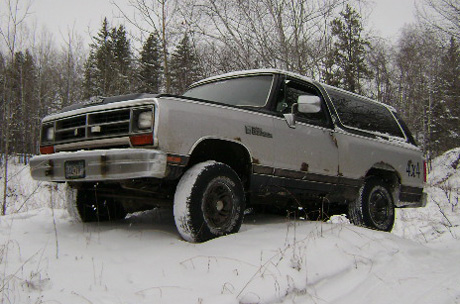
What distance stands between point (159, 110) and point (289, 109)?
72.3 inches

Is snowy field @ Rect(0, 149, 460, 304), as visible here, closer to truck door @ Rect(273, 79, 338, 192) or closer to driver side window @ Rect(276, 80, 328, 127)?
truck door @ Rect(273, 79, 338, 192)

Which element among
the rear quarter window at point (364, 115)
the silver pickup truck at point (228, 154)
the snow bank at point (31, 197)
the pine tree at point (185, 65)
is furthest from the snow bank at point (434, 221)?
the pine tree at point (185, 65)

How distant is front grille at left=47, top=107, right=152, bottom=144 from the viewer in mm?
3131

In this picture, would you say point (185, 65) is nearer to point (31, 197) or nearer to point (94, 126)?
point (31, 197)

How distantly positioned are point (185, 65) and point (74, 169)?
14222 mm

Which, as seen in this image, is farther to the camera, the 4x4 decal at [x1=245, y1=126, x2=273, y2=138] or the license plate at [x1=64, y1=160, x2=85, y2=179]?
the 4x4 decal at [x1=245, y1=126, x2=273, y2=138]

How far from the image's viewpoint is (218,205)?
335cm

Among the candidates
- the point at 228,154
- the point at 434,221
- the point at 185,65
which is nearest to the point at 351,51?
the point at 185,65

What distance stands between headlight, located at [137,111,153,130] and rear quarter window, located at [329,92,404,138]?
288cm

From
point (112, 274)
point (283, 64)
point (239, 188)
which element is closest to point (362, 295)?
point (239, 188)

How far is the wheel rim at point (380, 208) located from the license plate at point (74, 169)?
3.87 m

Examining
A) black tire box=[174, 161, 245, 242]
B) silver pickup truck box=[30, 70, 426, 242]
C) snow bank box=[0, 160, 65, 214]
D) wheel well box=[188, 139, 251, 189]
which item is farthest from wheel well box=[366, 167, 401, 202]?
snow bank box=[0, 160, 65, 214]

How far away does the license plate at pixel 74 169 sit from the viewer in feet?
10.3

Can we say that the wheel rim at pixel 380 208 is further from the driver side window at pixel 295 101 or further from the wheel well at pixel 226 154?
the wheel well at pixel 226 154
